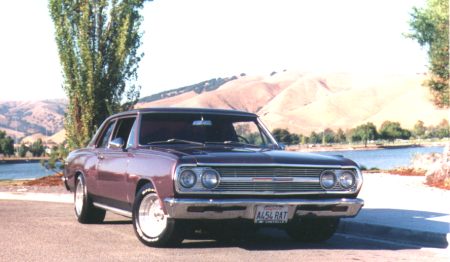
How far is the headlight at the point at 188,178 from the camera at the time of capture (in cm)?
843

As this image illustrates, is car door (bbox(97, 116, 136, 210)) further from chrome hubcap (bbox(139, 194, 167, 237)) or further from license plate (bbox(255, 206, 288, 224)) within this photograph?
license plate (bbox(255, 206, 288, 224))

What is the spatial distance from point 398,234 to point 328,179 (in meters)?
1.79

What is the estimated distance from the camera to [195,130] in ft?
33.1

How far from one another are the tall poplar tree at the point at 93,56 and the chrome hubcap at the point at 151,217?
15056 millimetres

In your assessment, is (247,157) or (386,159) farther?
(386,159)

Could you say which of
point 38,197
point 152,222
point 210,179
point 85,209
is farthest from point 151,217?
point 38,197

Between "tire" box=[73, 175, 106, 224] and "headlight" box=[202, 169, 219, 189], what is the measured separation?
3.42 metres

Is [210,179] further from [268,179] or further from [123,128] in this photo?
[123,128]

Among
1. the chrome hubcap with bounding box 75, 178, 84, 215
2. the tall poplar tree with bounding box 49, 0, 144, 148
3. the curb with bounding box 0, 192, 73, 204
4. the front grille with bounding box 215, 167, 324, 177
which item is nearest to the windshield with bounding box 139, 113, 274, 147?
the front grille with bounding box 215, 167, 324, 177

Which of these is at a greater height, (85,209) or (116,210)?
(116,210)

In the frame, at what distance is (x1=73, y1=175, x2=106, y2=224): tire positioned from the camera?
11.4 metres

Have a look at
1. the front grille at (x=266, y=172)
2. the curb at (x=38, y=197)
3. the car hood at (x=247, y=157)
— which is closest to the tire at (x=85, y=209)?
the car hood at (x=247, y=157)

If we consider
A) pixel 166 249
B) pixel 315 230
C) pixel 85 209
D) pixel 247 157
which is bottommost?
pixel 166 249

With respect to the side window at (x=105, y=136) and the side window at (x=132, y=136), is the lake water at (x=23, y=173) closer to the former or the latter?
the side window at (x=105, y=136)
